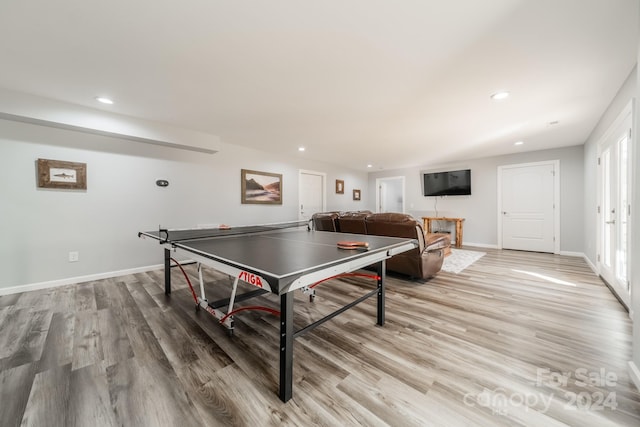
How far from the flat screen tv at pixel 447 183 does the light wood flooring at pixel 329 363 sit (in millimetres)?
3848

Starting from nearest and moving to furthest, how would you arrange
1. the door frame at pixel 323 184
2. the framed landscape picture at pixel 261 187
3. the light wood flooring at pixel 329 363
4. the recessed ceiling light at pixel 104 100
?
the light wood flooring at pixel 329 363 → the recessed ceiling light at pixel 104 100 → the framed landscape picture at pixel 261 187 → the door frame at pixel 323 184

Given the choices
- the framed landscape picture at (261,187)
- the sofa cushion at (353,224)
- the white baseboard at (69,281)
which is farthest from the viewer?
the framed landscape picture at (261,187)

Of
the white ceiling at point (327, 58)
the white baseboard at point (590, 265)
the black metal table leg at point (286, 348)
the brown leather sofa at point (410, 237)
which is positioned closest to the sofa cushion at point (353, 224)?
the brown leather sofa at point (410, 237)

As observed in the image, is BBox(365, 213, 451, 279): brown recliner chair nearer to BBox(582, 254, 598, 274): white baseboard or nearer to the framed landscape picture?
BBox(582, 254, 598, 274): white baseboard

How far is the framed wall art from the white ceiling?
2.93 ft

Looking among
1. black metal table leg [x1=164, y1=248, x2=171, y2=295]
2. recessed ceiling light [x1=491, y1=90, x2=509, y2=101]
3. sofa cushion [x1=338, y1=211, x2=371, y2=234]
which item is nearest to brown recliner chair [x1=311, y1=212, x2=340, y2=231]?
→ sofa cushion [x1=338, y1=211, x2=371, y2=234]

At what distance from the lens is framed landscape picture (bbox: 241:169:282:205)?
4.93 m

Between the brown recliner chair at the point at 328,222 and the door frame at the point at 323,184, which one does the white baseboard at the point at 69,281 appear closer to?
the brown recliner chair at the point at 328,222

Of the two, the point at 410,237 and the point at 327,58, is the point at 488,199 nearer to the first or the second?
the point at 410,237

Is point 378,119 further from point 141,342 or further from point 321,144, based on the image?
point 141,342

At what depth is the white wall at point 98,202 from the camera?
2863mm

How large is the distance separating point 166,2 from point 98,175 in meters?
3.01

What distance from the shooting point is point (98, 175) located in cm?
336

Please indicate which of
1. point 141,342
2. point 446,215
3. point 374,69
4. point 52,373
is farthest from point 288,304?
point 446,215
